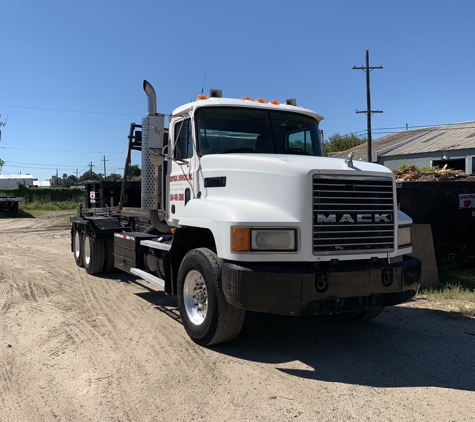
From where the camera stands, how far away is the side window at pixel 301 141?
20.1 feet

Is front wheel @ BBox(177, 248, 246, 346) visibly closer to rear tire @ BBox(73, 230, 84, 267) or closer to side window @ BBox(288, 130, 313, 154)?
side window @ BBox(288, 130, 313, 154)

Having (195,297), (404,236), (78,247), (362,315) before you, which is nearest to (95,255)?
(78,247)

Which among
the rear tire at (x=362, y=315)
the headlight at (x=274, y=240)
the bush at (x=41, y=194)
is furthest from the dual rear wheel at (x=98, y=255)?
the bush at (x=41, y=194)

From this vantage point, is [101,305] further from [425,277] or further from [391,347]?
[425,277]

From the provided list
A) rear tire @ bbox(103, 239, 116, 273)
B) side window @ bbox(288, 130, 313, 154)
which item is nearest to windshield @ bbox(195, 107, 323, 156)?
side window @ bbox(288, 130, 313, 154)

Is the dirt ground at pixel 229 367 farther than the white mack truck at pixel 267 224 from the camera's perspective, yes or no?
No

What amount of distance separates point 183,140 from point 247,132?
874mm

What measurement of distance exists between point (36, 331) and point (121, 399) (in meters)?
2.39

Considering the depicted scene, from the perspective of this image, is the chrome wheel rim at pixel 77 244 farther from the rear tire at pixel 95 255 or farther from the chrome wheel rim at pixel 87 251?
the rear tire at pixel 95 255

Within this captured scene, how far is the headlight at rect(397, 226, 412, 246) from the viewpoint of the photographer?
511cm

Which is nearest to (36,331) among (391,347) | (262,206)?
(262,206)

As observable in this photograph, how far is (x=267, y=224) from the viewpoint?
437 cm

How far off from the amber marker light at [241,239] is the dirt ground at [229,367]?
1.18m

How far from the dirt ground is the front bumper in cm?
62
